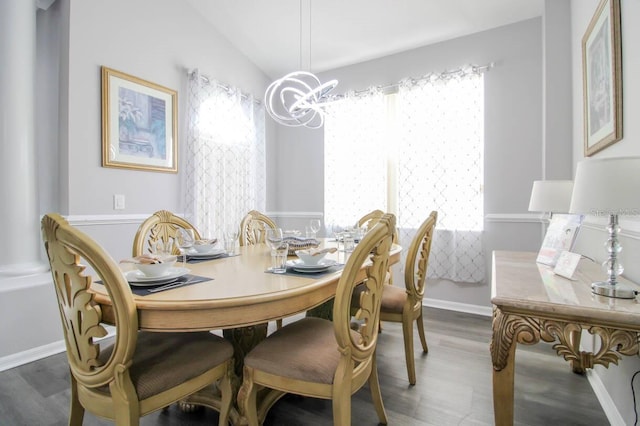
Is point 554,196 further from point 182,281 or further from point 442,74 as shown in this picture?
point 182,281

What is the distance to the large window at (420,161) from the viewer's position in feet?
10.1

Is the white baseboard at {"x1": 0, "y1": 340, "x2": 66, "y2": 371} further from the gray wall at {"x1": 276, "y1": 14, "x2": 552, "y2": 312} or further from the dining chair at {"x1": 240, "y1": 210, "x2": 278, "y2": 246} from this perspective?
the gray wall at {"x1": 276, "y1": 14, "x2": 552, "y2": 312}

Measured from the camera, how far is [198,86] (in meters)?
3.25

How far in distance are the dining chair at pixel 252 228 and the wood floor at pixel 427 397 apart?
123 cm

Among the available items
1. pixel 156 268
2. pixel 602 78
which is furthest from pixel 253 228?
pixel 602 78

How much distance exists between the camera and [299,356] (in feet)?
3.90

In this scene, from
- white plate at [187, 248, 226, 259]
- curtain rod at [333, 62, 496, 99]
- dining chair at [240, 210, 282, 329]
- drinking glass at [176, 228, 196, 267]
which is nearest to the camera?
drinking glass at [176, 228, 196, 267]

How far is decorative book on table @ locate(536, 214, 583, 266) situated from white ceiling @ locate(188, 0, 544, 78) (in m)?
2.07

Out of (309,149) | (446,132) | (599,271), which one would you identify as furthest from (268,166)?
(599,271)

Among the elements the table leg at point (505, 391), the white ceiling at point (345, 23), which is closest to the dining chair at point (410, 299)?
the table leg at point (505, 391)

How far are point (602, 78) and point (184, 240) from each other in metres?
2.38

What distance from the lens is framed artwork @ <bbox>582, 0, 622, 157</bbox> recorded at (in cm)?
151

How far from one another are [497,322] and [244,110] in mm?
3441

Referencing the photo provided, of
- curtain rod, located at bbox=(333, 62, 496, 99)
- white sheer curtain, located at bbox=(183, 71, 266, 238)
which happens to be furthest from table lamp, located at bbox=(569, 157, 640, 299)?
white sheer curtain, located at bbox=(183, 71, 266, 238)
